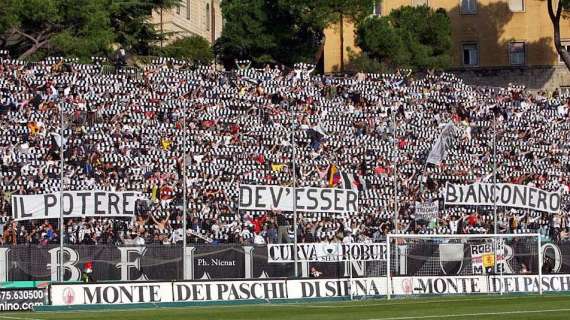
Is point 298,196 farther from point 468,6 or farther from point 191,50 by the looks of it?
point 468,6

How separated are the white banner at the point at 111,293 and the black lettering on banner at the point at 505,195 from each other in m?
15.6

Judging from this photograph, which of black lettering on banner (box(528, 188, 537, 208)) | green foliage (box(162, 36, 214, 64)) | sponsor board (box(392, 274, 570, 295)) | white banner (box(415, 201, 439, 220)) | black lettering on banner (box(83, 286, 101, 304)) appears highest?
green foliage (box(162, 36, 214, 64))

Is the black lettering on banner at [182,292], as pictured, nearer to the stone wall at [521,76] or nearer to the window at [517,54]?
the stone wall at [521,76]

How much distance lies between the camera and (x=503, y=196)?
47.8 m

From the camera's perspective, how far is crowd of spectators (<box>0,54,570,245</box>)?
46250 millimetres

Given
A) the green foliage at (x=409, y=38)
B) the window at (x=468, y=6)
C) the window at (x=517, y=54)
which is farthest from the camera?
the window at (x=468, y=6)

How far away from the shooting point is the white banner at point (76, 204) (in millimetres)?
41000

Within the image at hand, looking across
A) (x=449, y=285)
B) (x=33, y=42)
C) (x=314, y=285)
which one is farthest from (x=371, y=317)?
(x=33, y=42)

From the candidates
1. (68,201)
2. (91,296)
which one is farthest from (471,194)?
(91,296)

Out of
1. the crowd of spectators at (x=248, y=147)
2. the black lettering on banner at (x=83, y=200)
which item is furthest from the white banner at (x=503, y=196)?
the black lettering on banner at (x=83, y=200)

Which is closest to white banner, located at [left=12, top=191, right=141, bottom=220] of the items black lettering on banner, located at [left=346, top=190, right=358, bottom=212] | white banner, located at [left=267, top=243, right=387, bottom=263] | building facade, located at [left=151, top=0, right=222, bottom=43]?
white banner, located at [left=267, top=243, right=387, bottom=263]

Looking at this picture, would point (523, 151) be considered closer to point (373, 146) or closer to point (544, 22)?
point (373, 146)

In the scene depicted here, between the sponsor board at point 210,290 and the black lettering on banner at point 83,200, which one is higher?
the black lettering on banner at point 83,200

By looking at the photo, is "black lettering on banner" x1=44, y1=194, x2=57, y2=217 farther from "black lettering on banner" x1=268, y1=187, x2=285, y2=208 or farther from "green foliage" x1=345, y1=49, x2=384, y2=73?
"green foliage" x1=345, y1=49, x2=384, y2=73
